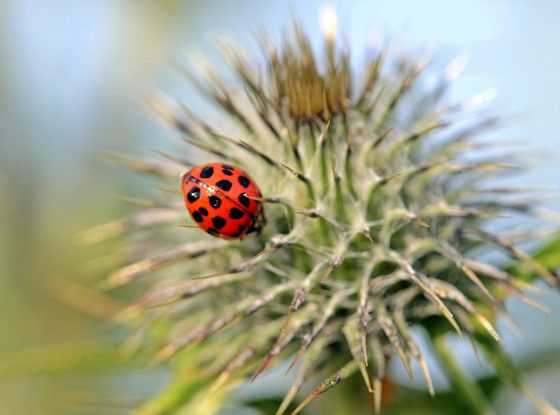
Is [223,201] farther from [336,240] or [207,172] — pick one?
[336,240]

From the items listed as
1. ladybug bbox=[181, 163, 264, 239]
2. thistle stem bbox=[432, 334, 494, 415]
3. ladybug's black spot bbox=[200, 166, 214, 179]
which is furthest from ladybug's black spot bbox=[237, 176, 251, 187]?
thistle stem bbox=[432, 334, 494, 415]

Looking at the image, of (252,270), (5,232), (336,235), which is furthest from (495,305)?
(5,232)

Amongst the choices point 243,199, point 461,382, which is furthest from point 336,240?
point 461,382

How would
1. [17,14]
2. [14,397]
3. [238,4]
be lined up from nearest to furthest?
[14,397]
[17,14]
[238,4]

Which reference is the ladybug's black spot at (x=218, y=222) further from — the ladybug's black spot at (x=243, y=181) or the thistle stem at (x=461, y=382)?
the thistle stem at (x=461, y=382)

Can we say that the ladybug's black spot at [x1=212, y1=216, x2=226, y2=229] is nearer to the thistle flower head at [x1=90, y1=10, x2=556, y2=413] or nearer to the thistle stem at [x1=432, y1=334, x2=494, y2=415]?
the thistle flower head at [x1=90, y1=10, x2=556, y2=413]

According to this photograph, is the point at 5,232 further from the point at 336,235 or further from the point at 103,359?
the point at 336,235

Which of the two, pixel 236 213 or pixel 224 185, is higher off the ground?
pixel 224 185
